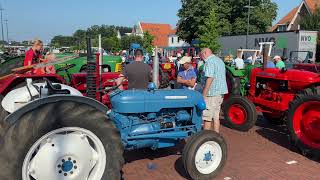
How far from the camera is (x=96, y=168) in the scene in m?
3.53

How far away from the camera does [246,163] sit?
17.0 feet

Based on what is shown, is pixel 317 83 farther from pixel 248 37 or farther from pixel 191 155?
pixel 248 37

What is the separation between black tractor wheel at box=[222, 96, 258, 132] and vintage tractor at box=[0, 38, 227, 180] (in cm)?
232

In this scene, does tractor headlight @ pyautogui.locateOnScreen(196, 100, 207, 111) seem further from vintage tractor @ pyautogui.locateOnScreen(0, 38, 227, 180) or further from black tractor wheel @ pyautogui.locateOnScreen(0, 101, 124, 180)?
black tractor wheel @ pyautogui.locateOnScreen(0, 101, 124, 180)

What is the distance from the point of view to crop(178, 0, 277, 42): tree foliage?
38475 millimetres

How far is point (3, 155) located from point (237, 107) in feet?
16.8

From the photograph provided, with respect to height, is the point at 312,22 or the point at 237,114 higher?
the point at 312,22

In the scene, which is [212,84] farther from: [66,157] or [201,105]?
[66,157]

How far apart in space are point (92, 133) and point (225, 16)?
37.6 metres

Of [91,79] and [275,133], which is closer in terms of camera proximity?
[91,79]

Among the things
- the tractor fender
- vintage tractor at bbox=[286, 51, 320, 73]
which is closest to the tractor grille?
the tractor fender

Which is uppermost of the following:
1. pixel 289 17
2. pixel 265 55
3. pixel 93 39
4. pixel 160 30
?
pixel 160 30

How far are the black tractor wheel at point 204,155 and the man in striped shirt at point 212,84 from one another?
1.22 meters

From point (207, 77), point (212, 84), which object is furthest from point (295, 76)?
point (207, 77)
